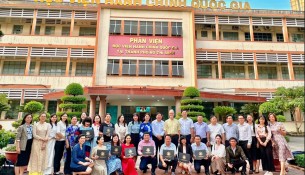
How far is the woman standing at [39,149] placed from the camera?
5.53m

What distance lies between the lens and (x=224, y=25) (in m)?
21.0

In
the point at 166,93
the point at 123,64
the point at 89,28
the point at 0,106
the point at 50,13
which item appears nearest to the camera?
the point at 0,106

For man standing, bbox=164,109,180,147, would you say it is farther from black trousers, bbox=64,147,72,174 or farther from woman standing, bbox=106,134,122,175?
black trousers, bbox=64,147,72,174

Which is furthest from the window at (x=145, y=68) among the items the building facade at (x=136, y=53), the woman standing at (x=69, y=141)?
the woman standing at (x=69, y=141)

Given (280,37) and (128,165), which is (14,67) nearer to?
(128,165)

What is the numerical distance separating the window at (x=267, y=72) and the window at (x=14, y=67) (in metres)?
22.5

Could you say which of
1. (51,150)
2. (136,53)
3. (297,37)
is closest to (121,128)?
(51,150)

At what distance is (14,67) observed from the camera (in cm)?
1950

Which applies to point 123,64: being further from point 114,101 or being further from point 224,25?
point 224,25

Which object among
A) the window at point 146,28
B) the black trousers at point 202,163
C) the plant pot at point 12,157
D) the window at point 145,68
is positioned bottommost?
the black trousers at point 202,163

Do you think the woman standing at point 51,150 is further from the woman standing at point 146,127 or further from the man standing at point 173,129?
the man standing at point 173,129

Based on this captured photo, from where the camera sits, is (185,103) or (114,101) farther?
(114,101)

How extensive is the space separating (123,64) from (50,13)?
27.1ft

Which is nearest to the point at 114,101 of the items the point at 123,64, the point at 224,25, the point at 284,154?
the point at 123,64
